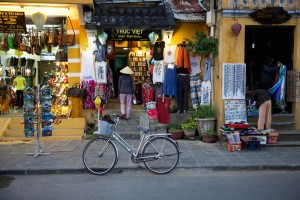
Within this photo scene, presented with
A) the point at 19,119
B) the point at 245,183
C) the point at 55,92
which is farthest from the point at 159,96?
the point at 245,183

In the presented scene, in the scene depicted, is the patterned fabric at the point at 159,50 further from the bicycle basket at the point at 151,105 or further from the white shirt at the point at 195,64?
the bicycle basket at the point at 151,105

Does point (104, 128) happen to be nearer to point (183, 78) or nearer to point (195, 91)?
point (183, 78)

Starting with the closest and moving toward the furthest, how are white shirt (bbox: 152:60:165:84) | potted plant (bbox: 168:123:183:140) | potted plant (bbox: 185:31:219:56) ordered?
potted plant (bbox: 185:31:219:56) → potted plant (bbox: 168:123:183:140) → white shirt (bbox: 152:60:165:84)

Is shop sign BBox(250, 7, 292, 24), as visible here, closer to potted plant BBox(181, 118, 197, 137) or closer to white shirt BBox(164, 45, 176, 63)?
white shirt BBox(164, 45, 176, 63)

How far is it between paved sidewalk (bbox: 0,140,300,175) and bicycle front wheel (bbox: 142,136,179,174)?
492 millimetres

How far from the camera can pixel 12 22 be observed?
13.4m

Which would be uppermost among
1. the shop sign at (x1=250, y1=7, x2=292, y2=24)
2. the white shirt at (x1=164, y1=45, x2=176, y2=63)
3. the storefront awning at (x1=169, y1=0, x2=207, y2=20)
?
the storefront awning at (x1=169, y1=0, x2=207, y2=20)

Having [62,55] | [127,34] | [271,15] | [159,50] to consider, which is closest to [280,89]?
[271,15]

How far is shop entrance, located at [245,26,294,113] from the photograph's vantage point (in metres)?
13.6

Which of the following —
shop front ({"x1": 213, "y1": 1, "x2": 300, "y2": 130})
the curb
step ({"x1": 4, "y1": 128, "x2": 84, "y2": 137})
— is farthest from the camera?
step ({"x1": 4, "y1": 128, "x2": 84, "y2": 137})

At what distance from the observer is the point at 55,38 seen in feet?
45.9

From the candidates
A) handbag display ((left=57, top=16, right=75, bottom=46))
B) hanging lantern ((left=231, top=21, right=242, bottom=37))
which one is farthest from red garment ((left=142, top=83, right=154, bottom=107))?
hanging lantern ((left=231, top=21, right=242, bottom=37))

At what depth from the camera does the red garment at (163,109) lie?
1296 cm

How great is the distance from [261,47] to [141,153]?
26.3 feet
